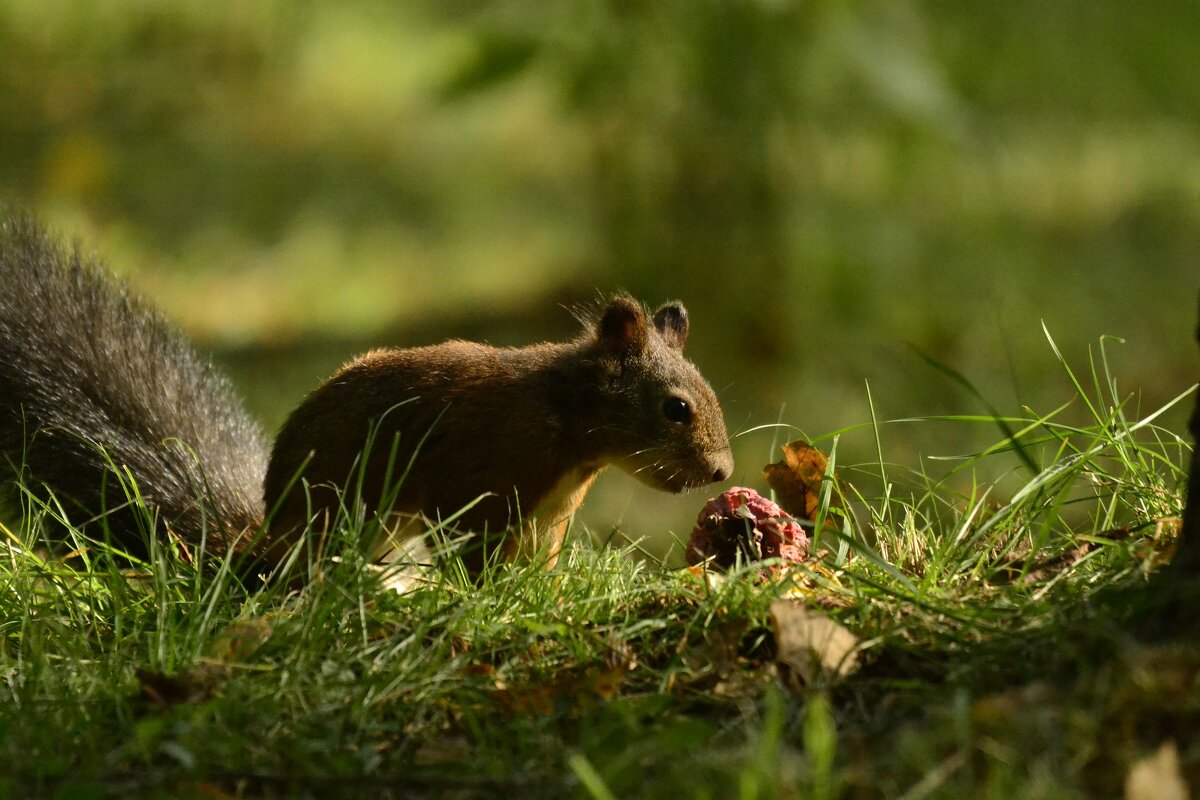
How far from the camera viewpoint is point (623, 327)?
2900mm

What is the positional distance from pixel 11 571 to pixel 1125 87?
6.21m

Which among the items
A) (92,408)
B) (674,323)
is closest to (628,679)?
(674,323)

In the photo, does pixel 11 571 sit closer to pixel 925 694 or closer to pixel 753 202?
pixel 925 694

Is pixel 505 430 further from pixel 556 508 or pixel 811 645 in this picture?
pixel 811 645

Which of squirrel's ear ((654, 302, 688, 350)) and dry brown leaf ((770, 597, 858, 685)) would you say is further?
squirrel's ear ((654, 302, 688, 350))

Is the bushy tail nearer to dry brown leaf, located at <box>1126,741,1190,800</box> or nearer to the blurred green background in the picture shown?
the blurred green background

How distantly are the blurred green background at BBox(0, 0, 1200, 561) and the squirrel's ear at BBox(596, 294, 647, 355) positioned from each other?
1.83 metres

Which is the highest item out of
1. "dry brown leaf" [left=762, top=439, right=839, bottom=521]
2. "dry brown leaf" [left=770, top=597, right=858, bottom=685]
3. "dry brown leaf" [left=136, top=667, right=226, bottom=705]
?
"dry brown leaf" [left=136, top=667, right=226, bottom=705]

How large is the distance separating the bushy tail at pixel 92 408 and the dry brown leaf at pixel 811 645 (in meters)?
1.58

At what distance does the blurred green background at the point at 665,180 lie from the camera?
203 inches

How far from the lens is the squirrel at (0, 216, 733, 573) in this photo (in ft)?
9.08

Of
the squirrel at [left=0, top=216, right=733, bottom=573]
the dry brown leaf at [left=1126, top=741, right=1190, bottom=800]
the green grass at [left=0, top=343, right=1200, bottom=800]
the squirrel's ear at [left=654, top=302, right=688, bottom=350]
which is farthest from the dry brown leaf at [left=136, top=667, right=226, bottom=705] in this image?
the squirrel's ear at [left=654, top=302, right=688, bottom=350]

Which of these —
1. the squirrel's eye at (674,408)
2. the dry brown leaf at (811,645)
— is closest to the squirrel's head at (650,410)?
the squirrel's eye at (674,408)

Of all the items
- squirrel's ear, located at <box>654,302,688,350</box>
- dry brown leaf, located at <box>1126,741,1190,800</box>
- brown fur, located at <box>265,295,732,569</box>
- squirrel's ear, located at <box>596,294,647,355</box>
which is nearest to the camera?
dry brown leaf, located at <box>1126,741,1190,800</box>
